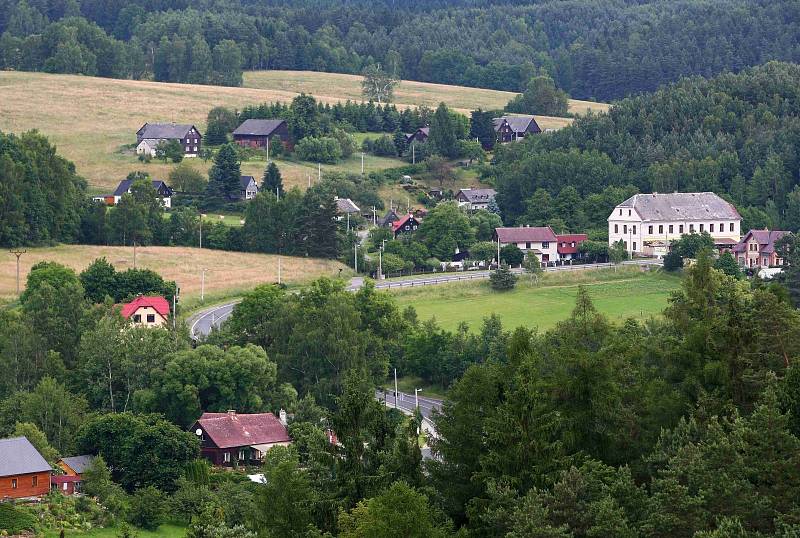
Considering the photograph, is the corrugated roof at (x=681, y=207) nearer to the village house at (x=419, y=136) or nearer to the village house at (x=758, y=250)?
the village house at (x=758, y=250)

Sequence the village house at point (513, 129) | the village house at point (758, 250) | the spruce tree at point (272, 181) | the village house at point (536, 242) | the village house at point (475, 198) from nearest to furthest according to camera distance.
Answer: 1. the village house at point (758, 250)
2. the village house at point (536, 242)
3. the spruce tree at point (272, 181)
4. the village house at point (475, 198)
5. the village house at point (513, 129)

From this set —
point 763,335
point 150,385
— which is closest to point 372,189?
point 150,385

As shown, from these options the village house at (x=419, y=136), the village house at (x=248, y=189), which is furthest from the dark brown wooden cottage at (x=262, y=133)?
the village house at (x=248, y=189)

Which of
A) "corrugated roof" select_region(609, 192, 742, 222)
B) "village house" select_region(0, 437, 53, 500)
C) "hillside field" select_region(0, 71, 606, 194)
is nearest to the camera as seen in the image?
"village house" select_region(0, 437, 53, 500)

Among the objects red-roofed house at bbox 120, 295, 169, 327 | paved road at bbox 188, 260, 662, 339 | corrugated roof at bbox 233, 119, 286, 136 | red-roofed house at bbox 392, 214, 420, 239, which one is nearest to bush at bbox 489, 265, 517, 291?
paved road at bbox 188, 260, 662, 339

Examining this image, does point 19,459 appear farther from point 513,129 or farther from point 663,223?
point 513,129

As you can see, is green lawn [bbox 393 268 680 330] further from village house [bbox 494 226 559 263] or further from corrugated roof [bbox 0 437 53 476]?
corrugated roof [bbox 0 437 53 476]

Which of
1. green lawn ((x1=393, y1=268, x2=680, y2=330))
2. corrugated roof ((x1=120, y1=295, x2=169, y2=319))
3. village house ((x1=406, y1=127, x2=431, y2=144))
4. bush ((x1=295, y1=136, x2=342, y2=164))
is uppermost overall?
village house ((x1=406, y1=127, x2=431, y2=144))
